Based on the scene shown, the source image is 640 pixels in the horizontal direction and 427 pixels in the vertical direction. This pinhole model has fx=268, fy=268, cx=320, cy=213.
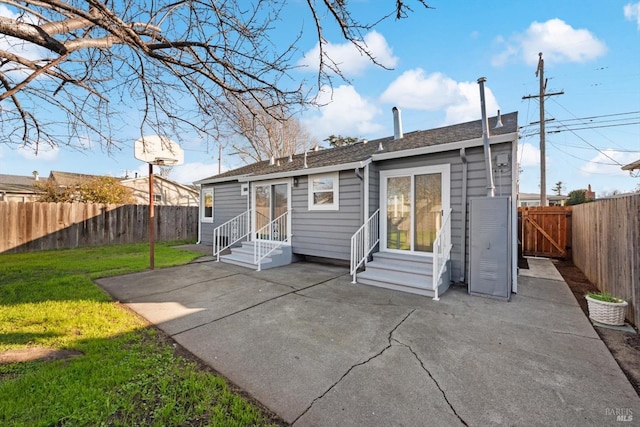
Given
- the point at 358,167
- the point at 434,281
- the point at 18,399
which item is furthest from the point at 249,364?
the point at 358,167

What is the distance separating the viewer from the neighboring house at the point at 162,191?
20531 mm

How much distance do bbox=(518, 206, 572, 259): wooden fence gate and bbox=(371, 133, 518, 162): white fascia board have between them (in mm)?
5663

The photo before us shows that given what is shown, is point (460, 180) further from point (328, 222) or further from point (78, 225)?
point (78, 225)

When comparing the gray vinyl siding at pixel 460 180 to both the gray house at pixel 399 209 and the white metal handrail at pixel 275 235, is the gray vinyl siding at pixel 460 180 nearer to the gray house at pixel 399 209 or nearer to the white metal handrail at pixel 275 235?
the gray house at pixel 399 209

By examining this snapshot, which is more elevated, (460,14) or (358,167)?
(460,14)

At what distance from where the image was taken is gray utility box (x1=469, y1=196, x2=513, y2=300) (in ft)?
Answer: 14.5

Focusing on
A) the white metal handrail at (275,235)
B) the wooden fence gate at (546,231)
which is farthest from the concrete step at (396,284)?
the wooden fence gate at (546,231)

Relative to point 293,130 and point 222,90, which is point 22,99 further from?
point 293,130

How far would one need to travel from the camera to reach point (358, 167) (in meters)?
6.03

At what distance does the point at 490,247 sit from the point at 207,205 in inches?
420

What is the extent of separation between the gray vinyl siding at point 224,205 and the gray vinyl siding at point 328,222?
285cm

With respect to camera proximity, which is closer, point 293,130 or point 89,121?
point 89,121

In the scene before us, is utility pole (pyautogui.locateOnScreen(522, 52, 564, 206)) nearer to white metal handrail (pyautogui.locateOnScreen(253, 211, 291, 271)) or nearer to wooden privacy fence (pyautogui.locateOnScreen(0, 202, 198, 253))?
white metal handrail (pyautogui.locateOnScreen(253, 211, 291, 271))

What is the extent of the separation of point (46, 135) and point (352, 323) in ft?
18.1
